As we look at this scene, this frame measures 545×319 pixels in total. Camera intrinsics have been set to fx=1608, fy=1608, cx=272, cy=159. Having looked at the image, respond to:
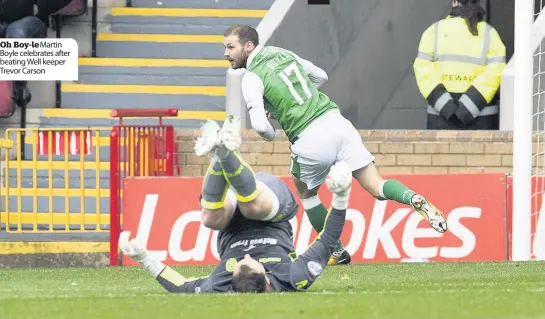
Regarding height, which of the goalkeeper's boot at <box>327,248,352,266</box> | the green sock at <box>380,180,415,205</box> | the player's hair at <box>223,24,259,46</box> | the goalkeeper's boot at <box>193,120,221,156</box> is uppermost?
the player's hair at <box>223,24,259,46</box>

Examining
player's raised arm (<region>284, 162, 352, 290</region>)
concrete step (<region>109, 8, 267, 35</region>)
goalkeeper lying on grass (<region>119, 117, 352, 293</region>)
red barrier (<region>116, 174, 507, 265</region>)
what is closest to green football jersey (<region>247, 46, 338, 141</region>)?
red barrier (<region>116, 174, 507, 265</region>)

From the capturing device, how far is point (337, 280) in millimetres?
11203

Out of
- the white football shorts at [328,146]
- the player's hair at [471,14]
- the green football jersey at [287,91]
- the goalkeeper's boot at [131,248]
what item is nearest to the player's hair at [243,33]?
the green football jersey at [287,91]

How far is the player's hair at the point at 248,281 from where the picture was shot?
348 inches

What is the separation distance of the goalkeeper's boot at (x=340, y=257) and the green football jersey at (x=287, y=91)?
3.78ft

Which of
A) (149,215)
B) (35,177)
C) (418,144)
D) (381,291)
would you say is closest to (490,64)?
(418,144)

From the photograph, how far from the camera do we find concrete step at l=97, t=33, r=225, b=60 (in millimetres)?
18156

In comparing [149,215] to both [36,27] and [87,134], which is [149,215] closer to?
[87,134]

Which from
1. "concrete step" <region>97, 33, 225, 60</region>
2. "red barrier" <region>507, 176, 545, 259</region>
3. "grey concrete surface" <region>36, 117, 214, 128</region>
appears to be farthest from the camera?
"concrete step" <region>97, 33, 225, 60</region>

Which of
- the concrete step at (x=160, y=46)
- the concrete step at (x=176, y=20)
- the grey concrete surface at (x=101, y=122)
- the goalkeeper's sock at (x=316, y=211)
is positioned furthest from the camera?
the concrete step at (x=176, y=20)

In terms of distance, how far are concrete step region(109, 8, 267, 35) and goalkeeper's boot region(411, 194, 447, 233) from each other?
7203mm

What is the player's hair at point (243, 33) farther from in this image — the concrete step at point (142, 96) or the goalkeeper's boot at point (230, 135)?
the concrete step at point (142, 96)

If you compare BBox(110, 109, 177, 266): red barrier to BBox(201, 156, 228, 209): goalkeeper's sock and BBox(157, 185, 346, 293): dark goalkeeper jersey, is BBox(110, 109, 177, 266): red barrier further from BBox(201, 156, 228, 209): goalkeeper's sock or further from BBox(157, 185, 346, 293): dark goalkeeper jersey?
BBox(201, 156, 228, 209): goalkeeper's sock

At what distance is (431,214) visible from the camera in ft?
37.3
